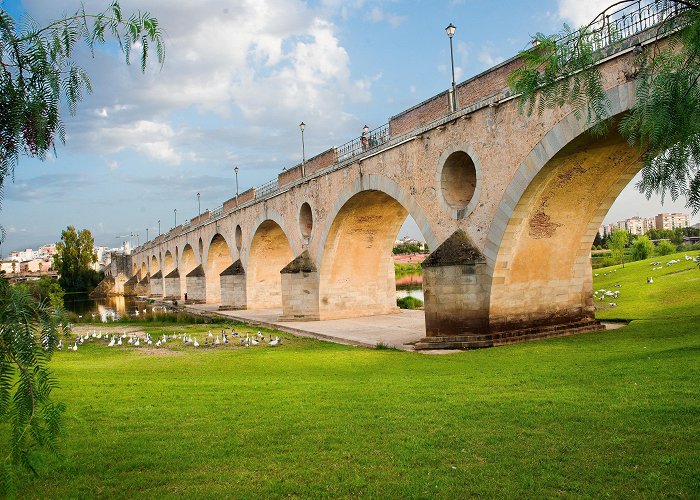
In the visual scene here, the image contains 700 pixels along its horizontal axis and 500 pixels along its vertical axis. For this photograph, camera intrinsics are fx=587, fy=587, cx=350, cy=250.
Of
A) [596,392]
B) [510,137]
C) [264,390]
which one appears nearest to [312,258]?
[510,137]

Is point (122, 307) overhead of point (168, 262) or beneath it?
beneath

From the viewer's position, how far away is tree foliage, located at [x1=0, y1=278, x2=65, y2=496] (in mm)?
2535

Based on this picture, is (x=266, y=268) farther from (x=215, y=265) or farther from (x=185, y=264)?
(x=185, y=264)

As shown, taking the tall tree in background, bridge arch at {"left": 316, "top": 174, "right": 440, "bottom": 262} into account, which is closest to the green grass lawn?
bridge arch at {"left": 316, "top": 174, "right": 440, "bottom": 262}

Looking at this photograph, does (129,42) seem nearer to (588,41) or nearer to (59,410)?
(59,410)

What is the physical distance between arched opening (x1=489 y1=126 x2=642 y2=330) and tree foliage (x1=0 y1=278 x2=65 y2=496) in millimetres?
10365

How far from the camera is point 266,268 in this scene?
103 feet

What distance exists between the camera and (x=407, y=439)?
5.29 m

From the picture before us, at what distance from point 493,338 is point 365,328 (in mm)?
6043

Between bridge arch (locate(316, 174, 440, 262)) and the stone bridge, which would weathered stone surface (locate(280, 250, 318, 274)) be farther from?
the stone bridge

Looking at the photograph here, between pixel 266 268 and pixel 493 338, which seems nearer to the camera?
pixel 493 338

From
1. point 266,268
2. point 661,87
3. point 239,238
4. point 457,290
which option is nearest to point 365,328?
point 457,290

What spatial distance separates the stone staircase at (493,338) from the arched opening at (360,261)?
26.4 ft

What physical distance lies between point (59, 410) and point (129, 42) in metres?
1.83
